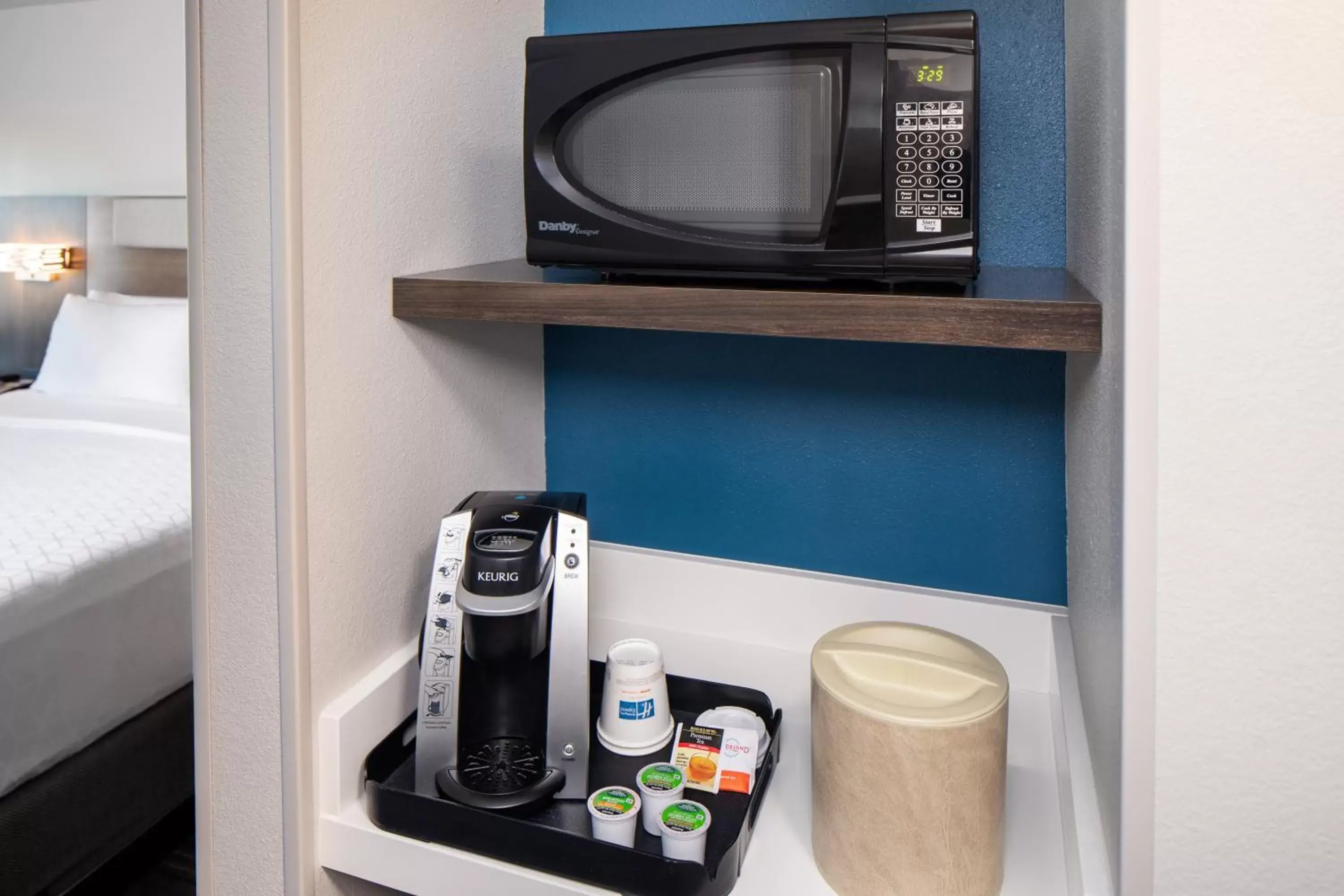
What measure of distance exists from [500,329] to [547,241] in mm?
288

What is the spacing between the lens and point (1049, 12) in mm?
1040

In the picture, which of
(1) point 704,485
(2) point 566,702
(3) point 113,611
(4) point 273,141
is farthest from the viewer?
(3) point 113,611

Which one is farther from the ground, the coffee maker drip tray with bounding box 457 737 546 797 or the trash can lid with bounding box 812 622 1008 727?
the trash can lid with bounding box 812 622 1008 727

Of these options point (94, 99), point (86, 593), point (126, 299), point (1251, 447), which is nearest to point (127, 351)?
point (126, 299)

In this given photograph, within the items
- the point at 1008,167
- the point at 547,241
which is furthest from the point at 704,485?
the point at 1008,167

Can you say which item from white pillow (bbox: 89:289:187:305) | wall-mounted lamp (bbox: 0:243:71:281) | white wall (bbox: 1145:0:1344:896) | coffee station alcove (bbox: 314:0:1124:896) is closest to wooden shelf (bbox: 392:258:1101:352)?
coffee station alcove (bbox: 314:0:1124:896)

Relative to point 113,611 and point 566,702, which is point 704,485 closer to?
point 566,702

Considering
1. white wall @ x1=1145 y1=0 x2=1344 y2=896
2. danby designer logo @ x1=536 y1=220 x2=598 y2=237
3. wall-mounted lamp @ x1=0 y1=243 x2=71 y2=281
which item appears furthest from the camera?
wall-mounted lamp @ x1=0 y1=243 x2=71 y2=281

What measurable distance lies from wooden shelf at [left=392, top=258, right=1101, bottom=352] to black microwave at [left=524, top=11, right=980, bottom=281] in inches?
1.4

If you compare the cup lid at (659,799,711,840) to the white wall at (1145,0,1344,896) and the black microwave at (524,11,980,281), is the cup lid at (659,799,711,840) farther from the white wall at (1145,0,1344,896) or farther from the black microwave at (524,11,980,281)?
the black microwave at (524,11,980,281)

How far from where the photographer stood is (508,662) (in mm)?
937

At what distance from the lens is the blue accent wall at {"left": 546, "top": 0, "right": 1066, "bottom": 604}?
107 centimetres

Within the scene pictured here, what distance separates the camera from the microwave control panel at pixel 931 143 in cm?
77

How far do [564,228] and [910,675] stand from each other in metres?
0.57
